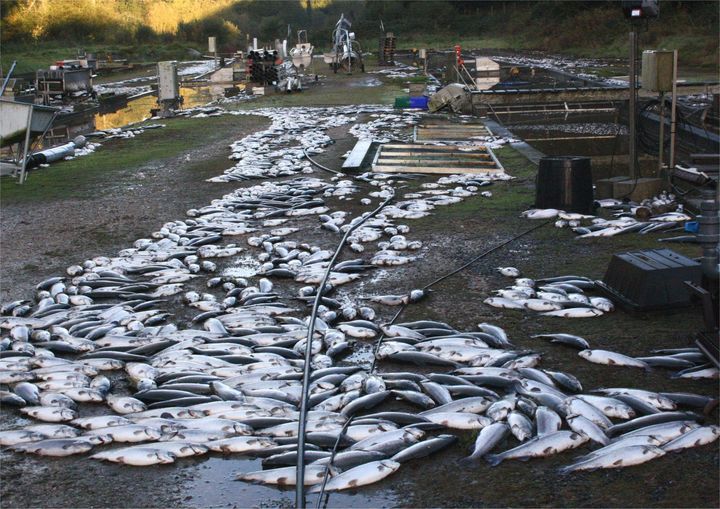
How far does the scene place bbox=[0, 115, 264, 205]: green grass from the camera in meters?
12.2

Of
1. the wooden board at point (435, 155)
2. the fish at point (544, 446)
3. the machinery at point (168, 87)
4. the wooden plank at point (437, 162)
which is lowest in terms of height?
the fish at point (544, 446)

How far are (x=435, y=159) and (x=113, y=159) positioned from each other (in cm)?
603

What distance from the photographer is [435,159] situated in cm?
1373

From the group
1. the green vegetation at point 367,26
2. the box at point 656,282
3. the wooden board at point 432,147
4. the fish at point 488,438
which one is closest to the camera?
the fish at point 488,438

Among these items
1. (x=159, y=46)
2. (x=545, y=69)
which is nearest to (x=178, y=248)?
(x=545, y=69)

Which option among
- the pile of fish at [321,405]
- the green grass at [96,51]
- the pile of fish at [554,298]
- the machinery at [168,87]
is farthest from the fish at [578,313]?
the green grass at [96,51]

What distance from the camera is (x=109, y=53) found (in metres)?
63.5

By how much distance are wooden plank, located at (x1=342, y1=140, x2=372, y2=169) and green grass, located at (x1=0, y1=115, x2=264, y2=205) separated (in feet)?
11.4

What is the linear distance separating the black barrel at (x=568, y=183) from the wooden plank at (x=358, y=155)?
414 cm

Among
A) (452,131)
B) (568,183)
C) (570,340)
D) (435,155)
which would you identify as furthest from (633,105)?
(452,131)

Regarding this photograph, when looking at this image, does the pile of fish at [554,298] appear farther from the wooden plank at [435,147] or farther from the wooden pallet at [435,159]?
the wooden plank at [435,147]

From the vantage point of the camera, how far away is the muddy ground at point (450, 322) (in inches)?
149

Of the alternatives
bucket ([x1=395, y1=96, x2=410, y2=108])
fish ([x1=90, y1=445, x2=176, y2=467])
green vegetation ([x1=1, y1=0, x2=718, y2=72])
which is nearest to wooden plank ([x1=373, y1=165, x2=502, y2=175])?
fish ([x1=90, y1=445, x2=176, y2=467])

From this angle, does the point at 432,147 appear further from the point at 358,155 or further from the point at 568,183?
the point at 568,183
